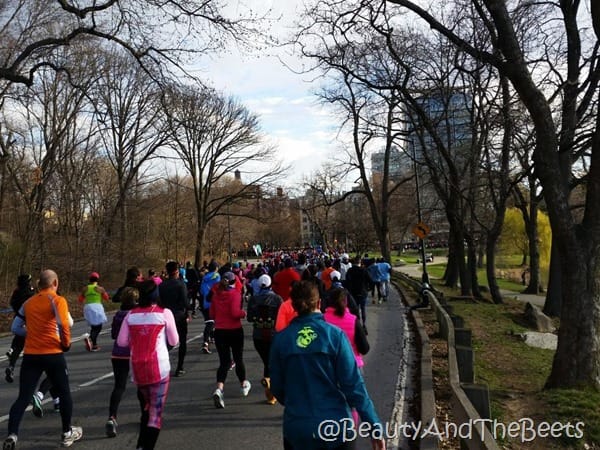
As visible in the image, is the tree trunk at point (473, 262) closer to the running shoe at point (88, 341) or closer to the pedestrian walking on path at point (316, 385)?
the running shoe at point (88, 341)

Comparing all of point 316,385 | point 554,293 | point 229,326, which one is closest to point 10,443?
point 229,326

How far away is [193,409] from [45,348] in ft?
7.08

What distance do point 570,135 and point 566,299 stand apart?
6.23m

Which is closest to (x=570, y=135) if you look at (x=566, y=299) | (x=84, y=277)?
(x=566, y=299)

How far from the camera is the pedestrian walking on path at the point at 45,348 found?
17.9 ft

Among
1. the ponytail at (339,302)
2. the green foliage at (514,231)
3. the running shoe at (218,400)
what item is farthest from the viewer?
the green foliage at (514,231)

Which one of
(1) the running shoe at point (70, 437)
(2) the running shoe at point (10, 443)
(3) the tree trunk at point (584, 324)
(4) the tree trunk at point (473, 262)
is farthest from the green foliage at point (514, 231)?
(2) the running shoe at point (10, 443)

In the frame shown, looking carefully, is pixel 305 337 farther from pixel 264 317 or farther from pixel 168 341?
pixel 264 317

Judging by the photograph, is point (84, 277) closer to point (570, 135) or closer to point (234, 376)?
point (234, 376)

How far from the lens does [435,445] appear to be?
4.96 metres

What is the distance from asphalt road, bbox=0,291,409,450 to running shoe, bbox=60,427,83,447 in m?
0.07

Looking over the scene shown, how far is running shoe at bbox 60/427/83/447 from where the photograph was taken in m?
5.55

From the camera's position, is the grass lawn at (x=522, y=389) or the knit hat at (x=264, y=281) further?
the knit hat at (x=264, y=281)

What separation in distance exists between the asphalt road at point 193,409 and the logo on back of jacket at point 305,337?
2780mm
